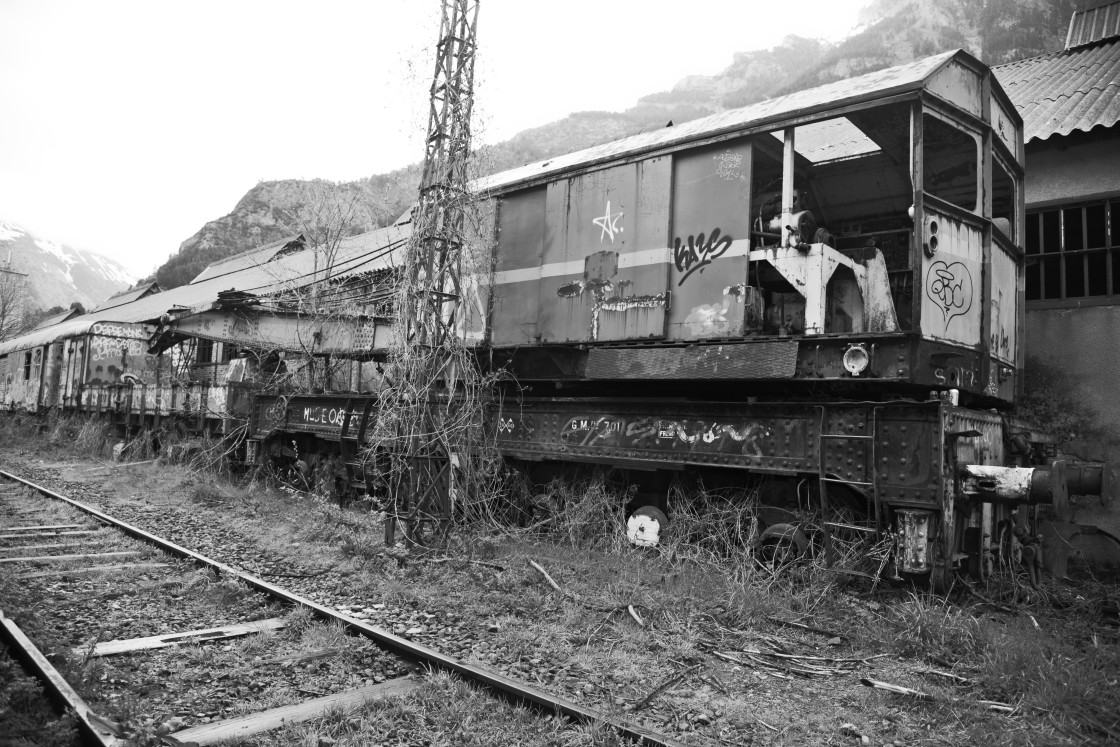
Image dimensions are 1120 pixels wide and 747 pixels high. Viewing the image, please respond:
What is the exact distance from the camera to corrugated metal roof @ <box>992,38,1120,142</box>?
26.2 ft

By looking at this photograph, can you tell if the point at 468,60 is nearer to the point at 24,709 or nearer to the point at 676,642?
the point at 676,642

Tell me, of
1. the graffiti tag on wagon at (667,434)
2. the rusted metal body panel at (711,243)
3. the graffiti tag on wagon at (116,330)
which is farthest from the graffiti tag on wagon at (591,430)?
the graffiti tag on wagon at (116,330)

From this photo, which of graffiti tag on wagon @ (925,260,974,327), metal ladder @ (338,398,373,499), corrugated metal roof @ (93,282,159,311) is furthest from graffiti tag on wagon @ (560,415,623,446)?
corrugated metal roof @ (93,282,159,311)

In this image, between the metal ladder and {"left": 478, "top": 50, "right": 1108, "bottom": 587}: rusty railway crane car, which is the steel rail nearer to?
{"left": 478, "top": 50, "right": 1108, "bottom": 587}: rusty railway crane car

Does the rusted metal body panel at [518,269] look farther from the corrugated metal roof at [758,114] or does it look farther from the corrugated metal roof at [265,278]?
the corrugated metal roof at [265,278]

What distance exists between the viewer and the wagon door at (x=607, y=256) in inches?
265

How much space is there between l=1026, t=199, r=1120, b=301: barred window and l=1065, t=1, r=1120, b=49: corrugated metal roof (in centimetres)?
574

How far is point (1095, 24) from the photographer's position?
40.9 feet

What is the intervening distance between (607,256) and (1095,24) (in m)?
11.5

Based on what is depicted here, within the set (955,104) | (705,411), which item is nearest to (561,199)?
(705,411)

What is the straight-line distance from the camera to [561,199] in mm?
7660

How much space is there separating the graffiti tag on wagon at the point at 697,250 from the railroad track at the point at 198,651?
4.00 m

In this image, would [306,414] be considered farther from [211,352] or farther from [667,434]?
[211,352]

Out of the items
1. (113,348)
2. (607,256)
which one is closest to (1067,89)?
(607,256)
